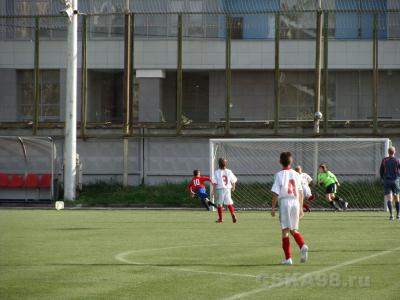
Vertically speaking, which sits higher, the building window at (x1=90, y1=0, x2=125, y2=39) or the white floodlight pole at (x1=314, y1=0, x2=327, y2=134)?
the building window at (x1=90, y1=0, x2=125, y2=39)

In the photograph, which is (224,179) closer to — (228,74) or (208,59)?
(228,74)

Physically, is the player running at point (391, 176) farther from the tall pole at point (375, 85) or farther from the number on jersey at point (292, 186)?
the tall pole at point (375, 85)

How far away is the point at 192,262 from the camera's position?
1524 cm

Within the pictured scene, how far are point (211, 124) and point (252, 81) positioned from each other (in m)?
8.20

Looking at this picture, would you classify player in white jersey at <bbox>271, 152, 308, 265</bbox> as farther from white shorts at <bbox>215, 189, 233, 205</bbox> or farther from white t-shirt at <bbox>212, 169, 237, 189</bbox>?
white t-shirt at <bbox>212, 169, 237, 189</bbox>

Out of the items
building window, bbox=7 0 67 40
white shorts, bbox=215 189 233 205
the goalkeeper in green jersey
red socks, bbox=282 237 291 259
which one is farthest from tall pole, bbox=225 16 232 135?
red socks, bbox=282 237 291 259

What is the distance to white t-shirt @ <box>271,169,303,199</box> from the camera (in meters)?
15.6

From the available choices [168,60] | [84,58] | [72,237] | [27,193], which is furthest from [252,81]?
[72,237]

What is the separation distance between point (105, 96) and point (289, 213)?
1590 inches

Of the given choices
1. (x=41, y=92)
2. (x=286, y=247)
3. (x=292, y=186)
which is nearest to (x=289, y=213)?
(x=292, y=186)

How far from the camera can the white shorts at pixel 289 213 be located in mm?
15391

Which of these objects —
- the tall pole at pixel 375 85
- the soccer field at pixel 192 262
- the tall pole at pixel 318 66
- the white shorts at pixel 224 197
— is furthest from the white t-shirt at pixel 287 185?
the tall pole at pixel 375 85

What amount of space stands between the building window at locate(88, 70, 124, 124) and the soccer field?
2855 centimetres

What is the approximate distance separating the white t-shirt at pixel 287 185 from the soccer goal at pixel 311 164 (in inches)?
886
